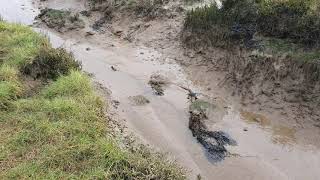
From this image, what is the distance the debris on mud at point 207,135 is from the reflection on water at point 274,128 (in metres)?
0.66

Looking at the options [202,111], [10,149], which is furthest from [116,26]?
[10,149]

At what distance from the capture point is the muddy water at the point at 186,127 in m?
7.40

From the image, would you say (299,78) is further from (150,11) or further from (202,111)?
(150,11)

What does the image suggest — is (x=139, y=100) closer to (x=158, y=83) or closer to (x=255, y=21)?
(x=158, y=83)

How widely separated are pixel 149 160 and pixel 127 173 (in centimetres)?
39

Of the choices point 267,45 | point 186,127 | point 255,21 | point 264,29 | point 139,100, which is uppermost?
point 255,21

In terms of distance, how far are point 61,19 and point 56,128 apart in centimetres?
650

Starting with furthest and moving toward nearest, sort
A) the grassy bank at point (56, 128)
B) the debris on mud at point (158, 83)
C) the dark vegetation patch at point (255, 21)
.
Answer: the debris on mud at point (158, 83) < the dark vegetation patch at point (255, 21) < the grassy bank at point (56, 128)

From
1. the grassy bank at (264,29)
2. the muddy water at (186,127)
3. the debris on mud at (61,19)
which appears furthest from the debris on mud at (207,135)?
the debris on mud at (61,19)

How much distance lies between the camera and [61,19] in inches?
526

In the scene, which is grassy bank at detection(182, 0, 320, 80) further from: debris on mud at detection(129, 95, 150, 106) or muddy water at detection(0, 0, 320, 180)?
debris on mud at detection(129, 95, 150, 106)

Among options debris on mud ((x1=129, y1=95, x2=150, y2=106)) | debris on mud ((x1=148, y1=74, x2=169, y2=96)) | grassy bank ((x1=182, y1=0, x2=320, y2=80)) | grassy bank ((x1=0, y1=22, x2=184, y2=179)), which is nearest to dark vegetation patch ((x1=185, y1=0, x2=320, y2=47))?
grassy bank ((x1=182, y1=0, x2=320, y2=80))

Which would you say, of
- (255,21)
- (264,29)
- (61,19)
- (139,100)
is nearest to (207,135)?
(139,100)

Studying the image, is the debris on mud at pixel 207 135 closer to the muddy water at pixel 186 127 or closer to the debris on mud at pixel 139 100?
the muddy water at pixel 186 127
